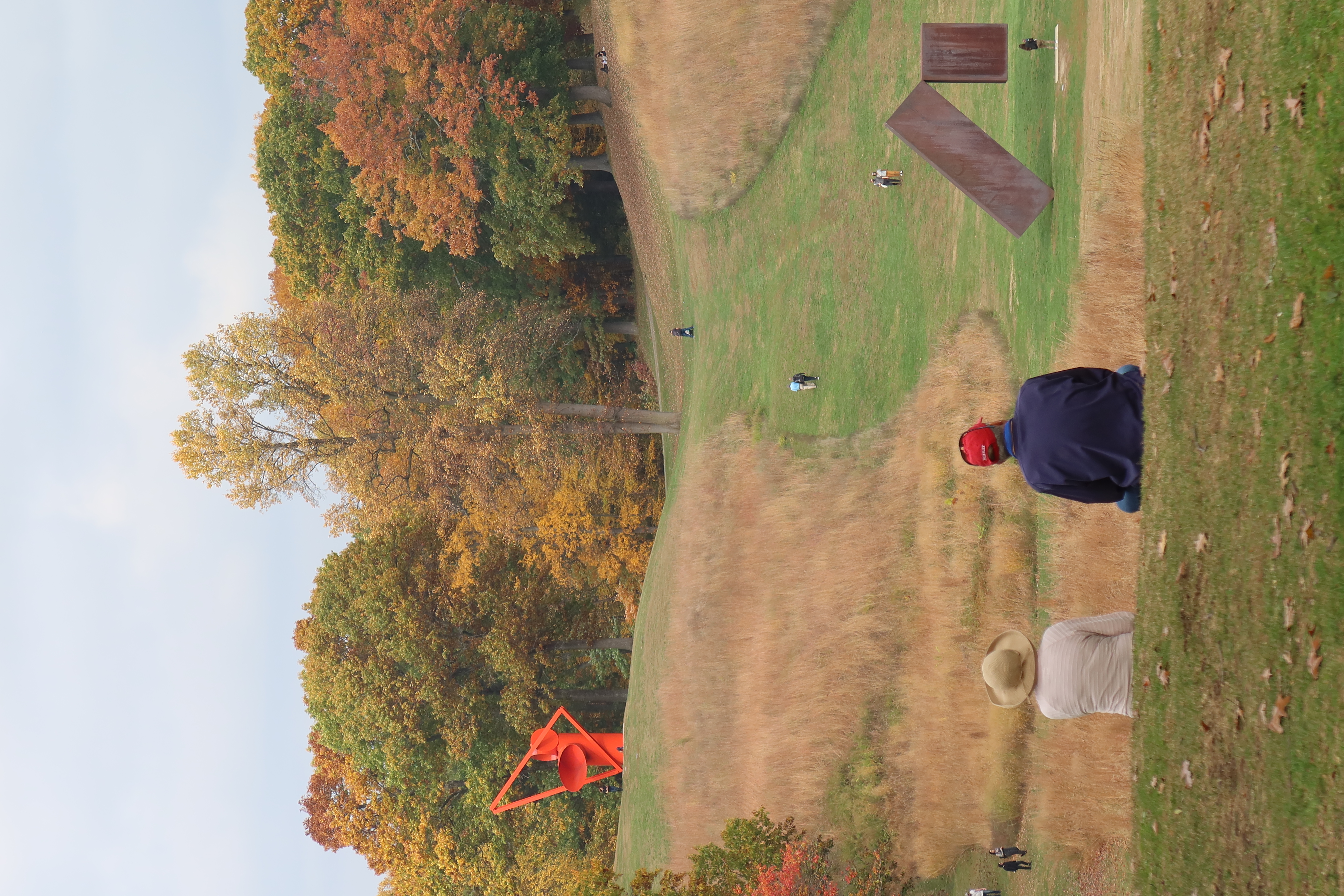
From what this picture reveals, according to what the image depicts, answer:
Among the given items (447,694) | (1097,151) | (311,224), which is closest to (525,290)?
(311,224)

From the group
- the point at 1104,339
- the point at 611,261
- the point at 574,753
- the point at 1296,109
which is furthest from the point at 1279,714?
the point at 611,261

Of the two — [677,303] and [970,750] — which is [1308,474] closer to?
[970,750]

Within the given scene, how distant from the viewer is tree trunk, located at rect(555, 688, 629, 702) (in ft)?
116

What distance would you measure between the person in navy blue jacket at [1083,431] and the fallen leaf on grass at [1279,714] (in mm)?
3058

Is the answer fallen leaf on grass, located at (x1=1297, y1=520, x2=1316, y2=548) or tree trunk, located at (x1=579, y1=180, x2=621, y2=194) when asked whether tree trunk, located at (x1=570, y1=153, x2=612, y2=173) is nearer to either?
tree trunk, located at (x1=579, y1=180, x2=621, y2=194)

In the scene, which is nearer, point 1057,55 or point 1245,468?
point 1245,468

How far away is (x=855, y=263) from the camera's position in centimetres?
2252

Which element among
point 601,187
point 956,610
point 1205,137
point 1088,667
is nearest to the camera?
point 1205,137

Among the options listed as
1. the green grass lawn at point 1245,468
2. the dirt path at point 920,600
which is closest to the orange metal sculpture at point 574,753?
the dirt path at point 920,600

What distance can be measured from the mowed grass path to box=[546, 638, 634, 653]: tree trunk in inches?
264

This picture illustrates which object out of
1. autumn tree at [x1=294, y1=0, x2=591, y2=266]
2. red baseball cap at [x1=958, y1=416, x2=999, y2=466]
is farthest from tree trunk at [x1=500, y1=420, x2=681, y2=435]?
red baseball cap at [x1=958, y1=416, x2=999, y2=466]

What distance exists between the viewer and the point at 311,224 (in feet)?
132

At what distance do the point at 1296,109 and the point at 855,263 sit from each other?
49.7 ft

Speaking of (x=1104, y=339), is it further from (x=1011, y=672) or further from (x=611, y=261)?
(x=611, y=261)
